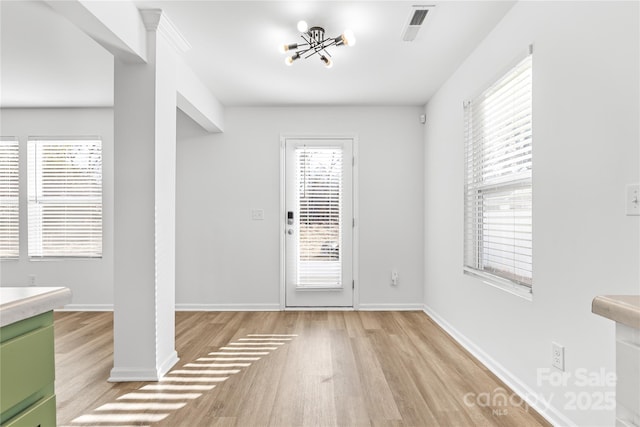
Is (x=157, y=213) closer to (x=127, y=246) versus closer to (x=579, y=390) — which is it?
(x=127, y=246)

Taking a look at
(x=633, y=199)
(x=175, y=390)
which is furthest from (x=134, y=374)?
(x=633, y=199)

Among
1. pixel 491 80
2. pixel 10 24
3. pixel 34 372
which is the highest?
pixel 10 24

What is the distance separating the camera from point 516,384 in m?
2.36

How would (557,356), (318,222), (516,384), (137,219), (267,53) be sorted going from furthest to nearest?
1. (318,222)
2. (267,53)
3. (137,219)
4. (516,384)
5. (557,356)

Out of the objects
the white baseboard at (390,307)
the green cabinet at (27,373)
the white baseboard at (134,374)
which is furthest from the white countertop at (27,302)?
the white baseboard at (390,307)

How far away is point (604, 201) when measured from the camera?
1664 millimetres

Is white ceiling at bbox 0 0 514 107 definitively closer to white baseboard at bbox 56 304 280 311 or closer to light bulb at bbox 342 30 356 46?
light bulb at bbox 342 30 356 46

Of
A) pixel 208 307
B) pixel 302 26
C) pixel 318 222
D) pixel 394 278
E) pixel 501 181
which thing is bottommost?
pixel 208 307

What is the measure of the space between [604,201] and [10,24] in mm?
3721

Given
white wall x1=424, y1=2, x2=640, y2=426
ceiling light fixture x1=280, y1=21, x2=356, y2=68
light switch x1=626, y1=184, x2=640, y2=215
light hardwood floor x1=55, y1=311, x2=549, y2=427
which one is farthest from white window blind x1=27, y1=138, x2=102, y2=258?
light switch x1=626, y1=184, x2=640, y2=215

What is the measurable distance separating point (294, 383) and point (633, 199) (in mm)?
2104

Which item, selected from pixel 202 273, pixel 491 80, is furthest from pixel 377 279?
pixel 491 80

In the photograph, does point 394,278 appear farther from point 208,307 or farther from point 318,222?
point 208,307

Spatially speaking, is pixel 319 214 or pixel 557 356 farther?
pixel 319 214
